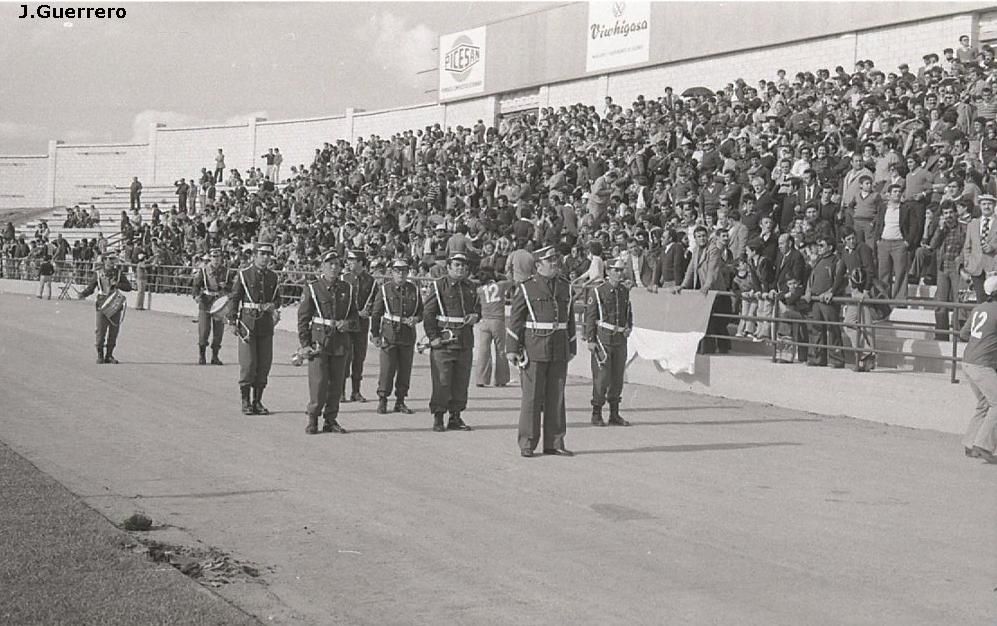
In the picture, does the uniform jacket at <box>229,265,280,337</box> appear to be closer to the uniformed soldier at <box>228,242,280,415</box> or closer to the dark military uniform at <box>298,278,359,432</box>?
the uniformed soldier at <box>228,242,280,415</box>

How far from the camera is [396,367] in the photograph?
51.3ft

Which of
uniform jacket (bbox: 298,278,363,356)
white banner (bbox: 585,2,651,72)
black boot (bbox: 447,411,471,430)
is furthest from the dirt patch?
white banner (bbox: 585,2,651,72)

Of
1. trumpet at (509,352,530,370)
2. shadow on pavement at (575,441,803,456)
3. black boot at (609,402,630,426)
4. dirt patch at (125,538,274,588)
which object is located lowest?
dirt patch at (125,538,274,588)

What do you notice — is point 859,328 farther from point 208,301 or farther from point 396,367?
point 208,301

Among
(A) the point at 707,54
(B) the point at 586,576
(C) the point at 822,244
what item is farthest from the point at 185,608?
(A) the point at 707,54

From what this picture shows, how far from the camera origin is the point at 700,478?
11039mm

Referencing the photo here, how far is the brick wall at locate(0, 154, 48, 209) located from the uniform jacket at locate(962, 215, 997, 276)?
60.6 metres

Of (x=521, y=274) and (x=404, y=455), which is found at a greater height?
(x=521, y=274)

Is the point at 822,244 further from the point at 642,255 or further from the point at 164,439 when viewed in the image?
the point at 164,439

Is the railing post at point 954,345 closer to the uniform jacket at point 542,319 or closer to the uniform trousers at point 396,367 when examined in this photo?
the uniform jacket at point 542,319

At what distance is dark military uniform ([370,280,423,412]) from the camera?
1546 cm

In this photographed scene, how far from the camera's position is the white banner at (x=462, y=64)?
149 ft

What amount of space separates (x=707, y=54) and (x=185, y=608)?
103 feet

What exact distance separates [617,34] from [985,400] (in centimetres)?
2826
